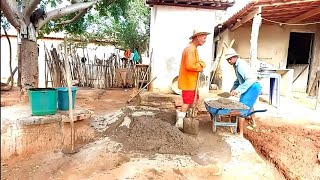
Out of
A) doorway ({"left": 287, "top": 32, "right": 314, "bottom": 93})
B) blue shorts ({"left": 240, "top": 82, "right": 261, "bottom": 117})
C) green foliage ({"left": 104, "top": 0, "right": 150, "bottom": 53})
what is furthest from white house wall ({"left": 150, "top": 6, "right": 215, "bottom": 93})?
green foliage ({"left": 104, "top": 0, "right": 150, "bottom": 53})

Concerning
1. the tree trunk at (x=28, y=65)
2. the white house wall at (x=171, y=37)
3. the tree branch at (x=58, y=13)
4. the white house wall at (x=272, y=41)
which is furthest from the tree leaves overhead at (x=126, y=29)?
the tree trunk at (x=28, y=65)

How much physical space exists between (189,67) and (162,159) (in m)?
1.51

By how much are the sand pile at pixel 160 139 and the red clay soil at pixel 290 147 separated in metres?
1.41

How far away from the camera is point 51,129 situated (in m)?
3.63

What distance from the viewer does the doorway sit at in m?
9.31

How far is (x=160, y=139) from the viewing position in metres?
3.60

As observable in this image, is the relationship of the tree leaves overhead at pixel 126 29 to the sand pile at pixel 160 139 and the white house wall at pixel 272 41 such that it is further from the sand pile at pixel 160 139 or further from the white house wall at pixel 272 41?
the sand pile at pixel 160 139

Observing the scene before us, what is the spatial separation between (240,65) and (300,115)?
2.87 metres

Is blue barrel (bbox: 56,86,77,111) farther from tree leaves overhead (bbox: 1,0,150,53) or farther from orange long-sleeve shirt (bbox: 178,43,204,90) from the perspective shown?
tree leaves overhead (bbox: 1,0,150,53)

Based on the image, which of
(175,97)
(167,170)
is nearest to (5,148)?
(167,170)

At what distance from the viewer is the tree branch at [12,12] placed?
4.54 m

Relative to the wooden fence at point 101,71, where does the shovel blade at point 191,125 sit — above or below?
below

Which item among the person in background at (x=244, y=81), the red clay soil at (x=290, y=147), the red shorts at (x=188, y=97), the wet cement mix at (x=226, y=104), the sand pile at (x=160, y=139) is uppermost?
the person in background at (x=244, y=81)

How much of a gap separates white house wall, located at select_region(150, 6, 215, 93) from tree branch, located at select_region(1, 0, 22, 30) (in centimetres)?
337
